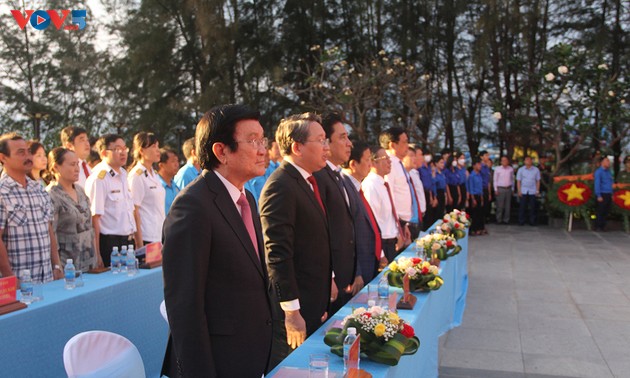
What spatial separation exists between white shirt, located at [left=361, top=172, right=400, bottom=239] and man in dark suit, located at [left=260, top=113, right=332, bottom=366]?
1641 millimetres

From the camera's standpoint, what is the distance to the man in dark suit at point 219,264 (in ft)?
5.67

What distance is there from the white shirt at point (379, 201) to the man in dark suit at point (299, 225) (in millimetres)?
1641

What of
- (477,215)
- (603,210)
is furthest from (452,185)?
(603,210)

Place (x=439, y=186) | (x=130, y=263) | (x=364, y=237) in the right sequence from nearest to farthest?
(x=130, y=263)
(x=364, y=237)
(x=439, y=186)

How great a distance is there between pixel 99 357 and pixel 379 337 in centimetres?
100

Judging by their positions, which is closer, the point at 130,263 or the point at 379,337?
the point at 379,337

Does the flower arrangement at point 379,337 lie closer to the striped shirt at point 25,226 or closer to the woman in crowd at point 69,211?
the striped shirt at point 25,226

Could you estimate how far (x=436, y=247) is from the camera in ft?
13.3

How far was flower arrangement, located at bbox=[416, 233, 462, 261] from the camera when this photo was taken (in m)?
4.06

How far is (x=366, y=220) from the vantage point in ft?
12.9

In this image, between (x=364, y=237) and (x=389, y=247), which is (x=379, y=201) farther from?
(x=364, y=237)

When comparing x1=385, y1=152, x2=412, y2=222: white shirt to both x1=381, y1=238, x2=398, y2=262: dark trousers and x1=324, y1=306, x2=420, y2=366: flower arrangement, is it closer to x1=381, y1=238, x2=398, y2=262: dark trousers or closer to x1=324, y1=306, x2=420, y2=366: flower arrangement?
x1=381, y1=238, x2=398, y2=262: dark trousers

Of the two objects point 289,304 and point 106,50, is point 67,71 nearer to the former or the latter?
point 106,50

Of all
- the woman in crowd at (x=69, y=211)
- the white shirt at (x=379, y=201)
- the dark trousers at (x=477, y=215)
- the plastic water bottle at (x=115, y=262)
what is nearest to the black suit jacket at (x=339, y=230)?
the white shirt at (x=379, y=201)
